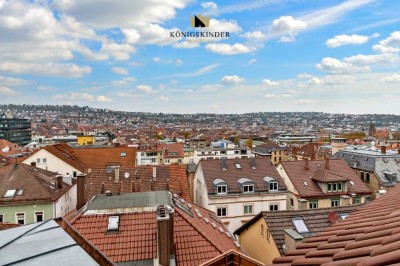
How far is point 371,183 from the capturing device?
44906 mm

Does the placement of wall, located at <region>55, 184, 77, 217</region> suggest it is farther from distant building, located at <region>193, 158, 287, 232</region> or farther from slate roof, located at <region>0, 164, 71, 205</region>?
distant building, located at <region>193, 158, 287, 232</region>

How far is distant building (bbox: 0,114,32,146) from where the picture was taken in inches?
5969

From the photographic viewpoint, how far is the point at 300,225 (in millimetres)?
19969

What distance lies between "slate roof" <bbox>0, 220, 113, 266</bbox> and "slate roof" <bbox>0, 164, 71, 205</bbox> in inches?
991

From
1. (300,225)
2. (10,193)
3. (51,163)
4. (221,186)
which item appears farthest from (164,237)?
(51,163)

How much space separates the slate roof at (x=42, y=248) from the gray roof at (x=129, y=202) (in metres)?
12.9

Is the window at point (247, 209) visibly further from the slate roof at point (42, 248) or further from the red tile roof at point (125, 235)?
the slate roof at point (42, 248)

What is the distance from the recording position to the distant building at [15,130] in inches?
5969

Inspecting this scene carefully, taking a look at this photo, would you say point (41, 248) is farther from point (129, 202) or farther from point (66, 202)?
point (66, 202)

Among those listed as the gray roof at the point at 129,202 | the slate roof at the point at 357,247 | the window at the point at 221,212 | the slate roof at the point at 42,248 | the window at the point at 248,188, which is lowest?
the window at the point at 221,212

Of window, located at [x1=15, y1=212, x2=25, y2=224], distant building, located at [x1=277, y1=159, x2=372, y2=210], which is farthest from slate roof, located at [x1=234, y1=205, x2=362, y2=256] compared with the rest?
window, located at [x1=15, y1=212, x2=25, y2=224]

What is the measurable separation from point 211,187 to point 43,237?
97.2 feet

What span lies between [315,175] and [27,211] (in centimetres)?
2845

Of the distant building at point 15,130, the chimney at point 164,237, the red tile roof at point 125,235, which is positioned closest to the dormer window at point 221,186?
the red tile roof at point 125,235
